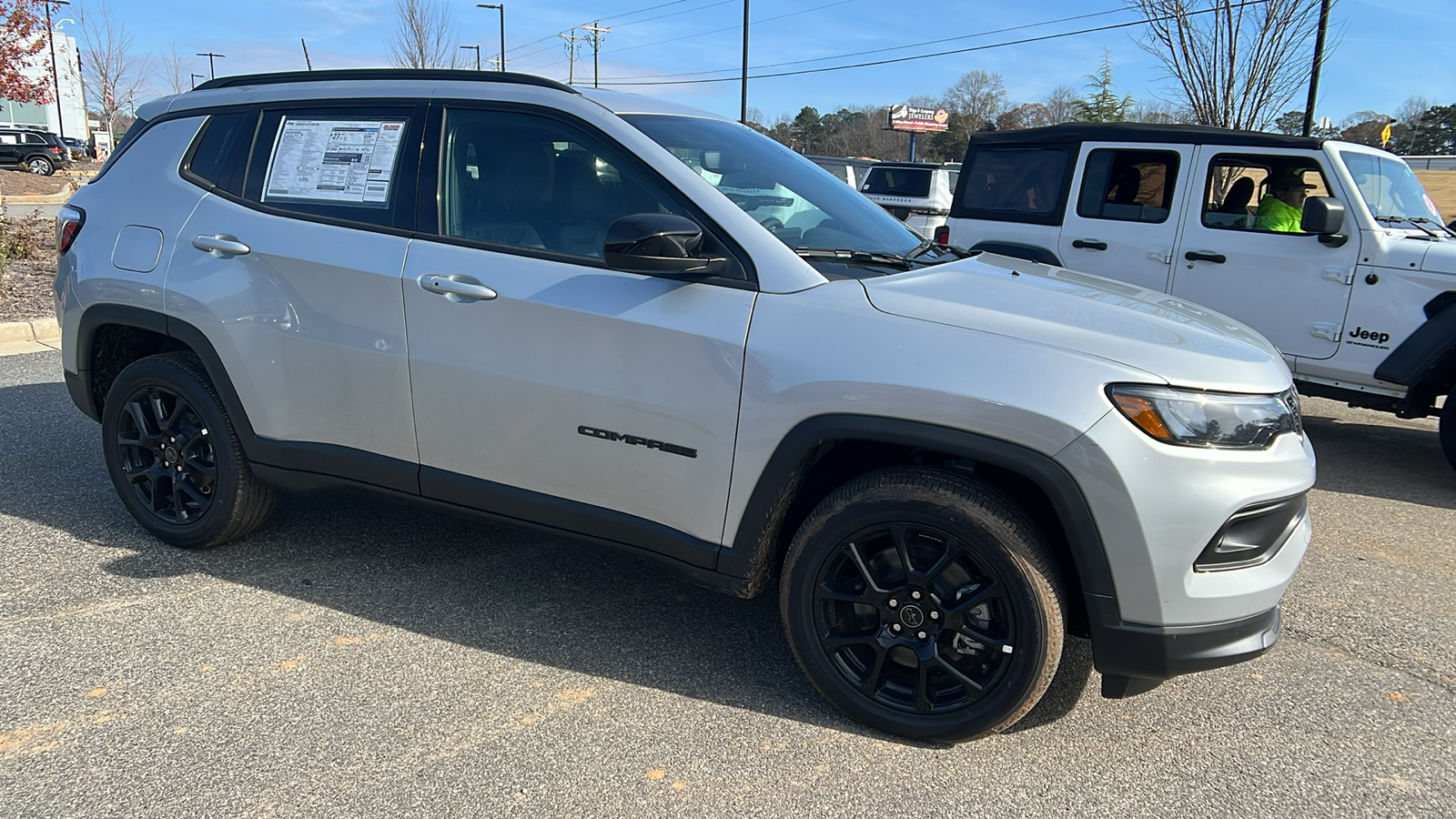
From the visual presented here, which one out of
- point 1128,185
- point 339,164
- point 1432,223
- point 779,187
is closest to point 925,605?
point 779,187

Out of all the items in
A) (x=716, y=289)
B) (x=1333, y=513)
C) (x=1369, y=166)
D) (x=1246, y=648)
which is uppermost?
(x=1369, y=166)

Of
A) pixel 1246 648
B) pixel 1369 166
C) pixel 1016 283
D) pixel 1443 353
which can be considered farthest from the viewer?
pixel 1369 166

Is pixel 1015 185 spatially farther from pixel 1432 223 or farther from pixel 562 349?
pixel 562 349

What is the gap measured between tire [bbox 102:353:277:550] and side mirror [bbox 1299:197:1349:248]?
18.9ft

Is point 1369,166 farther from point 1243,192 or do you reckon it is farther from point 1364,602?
point 1364,602

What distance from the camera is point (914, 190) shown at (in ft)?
55.1

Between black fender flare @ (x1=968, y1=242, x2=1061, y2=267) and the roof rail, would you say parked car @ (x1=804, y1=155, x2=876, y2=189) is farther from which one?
the roof rail

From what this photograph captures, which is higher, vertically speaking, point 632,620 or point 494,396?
point 494,396

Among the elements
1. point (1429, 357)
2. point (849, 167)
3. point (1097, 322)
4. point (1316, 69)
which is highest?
point (1316, 69)

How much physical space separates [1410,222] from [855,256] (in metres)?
4.87

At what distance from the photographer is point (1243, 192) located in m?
A: 6.50

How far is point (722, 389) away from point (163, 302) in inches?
92.5

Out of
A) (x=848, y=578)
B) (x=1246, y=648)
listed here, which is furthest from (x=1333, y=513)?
(x=848, y=578)

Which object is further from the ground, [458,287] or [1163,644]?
[458,287]
